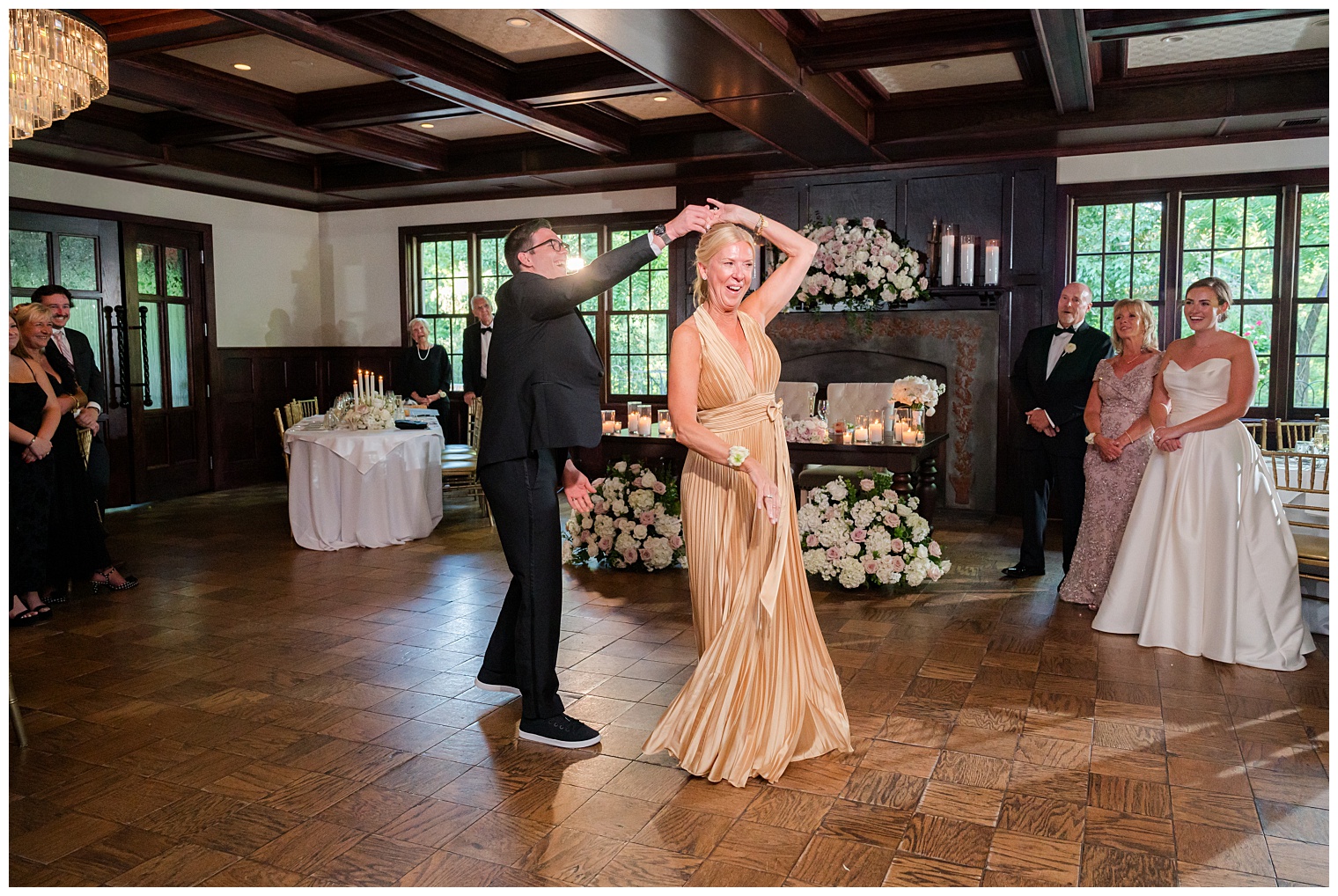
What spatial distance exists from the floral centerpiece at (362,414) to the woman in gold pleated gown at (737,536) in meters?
4.64

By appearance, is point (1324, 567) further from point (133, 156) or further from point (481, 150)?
point (133, 156)

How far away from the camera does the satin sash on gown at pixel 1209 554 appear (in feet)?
14.9

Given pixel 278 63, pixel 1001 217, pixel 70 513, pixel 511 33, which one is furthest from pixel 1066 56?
pixel 70 513

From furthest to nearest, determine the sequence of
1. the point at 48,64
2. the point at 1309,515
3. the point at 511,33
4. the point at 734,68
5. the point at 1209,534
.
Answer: the point at 511,33 < the point at 734,68 < the point at 1309,515 < the point at 1209,534 < the point at 48,64

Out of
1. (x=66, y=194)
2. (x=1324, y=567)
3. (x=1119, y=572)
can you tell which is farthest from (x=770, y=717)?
(x=66, y=194)

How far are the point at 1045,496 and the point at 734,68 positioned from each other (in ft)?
10.6

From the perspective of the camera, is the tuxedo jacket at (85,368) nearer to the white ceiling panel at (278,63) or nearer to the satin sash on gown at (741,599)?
the white ceiling panel at (278,63)

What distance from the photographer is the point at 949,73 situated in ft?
23.1

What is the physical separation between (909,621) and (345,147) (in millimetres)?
6030

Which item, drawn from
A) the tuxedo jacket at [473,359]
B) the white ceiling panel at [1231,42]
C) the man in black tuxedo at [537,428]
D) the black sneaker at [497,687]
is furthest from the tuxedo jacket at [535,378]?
→ the tuxedo jacket at [473,359]

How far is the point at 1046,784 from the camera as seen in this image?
3.28m

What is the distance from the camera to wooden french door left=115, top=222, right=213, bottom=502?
9.40 m

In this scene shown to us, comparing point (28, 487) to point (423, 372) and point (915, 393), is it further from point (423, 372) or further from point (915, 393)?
point (915, 393)

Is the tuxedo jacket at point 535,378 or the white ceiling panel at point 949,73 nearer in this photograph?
the tuxedo jacket at point 535,378
